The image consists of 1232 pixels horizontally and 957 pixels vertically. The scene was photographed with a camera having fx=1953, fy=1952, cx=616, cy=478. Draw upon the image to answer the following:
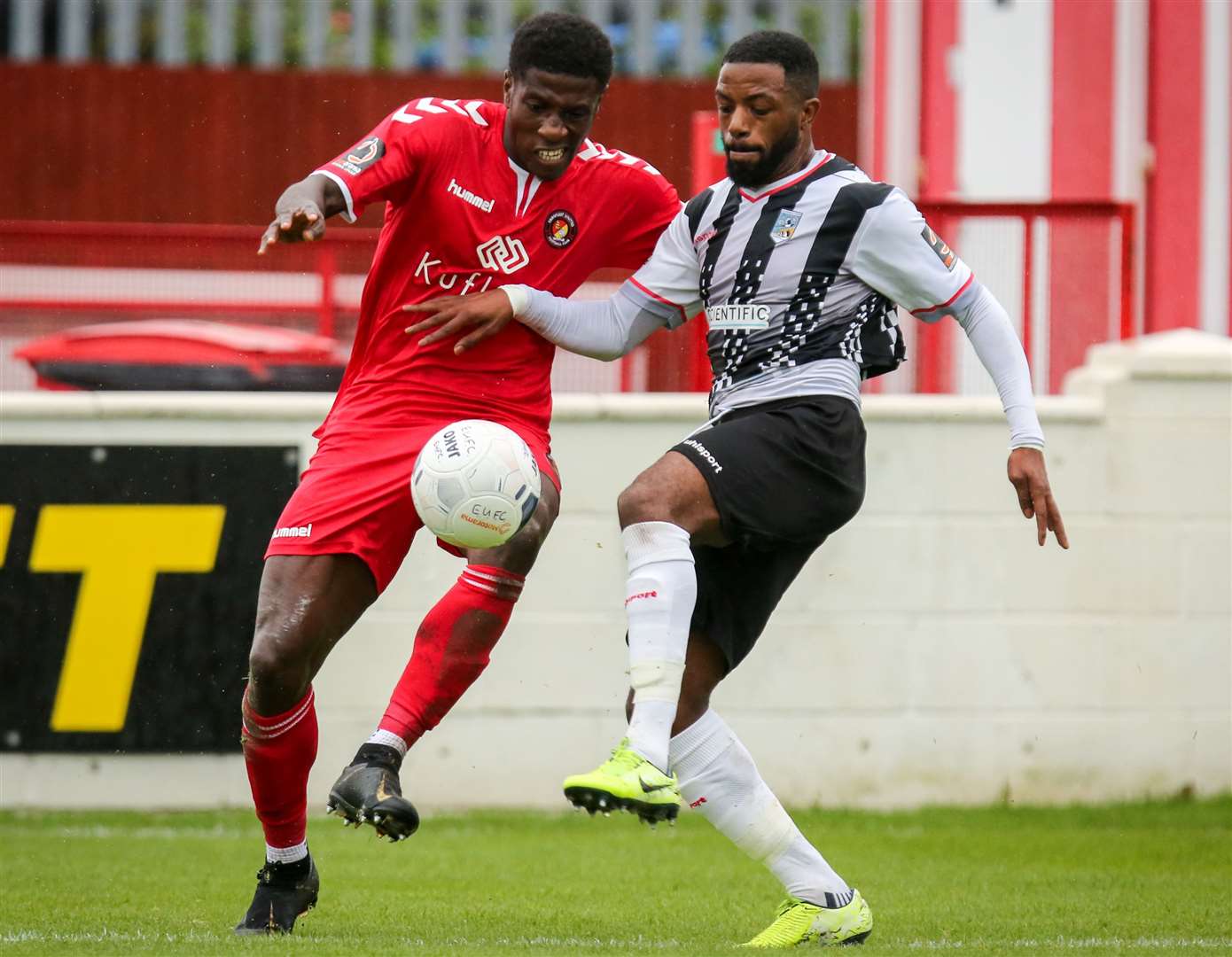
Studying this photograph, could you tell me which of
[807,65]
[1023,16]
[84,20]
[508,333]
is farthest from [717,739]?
[84,20]

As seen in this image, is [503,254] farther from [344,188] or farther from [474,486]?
[474,486]

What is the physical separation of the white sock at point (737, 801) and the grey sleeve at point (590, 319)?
1.03 metres

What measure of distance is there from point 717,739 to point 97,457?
13.1ft

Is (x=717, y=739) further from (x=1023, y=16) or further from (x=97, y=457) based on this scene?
(x=1023, y=16)

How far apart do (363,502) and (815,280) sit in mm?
1297

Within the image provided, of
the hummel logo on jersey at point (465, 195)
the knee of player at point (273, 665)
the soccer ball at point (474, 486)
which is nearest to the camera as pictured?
the soccer ball at point (474, 486)

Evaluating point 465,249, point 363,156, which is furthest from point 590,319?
point 363,156

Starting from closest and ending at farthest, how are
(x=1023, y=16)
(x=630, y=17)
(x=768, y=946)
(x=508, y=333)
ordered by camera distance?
(x=768, y=946), (x=508, y=333), (x=1023, y=16), (x=630, y=17)

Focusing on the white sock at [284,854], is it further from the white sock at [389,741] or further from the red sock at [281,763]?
the white sock at [389,741]

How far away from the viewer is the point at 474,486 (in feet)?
15.9

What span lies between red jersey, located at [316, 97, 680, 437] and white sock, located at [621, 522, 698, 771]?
824 millimetres

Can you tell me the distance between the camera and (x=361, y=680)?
319 inches

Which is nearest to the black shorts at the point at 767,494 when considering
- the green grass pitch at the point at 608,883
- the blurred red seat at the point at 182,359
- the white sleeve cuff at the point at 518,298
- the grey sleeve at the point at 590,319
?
the grey sleeve at the point at 590,319

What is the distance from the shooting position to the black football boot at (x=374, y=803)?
181 inches
